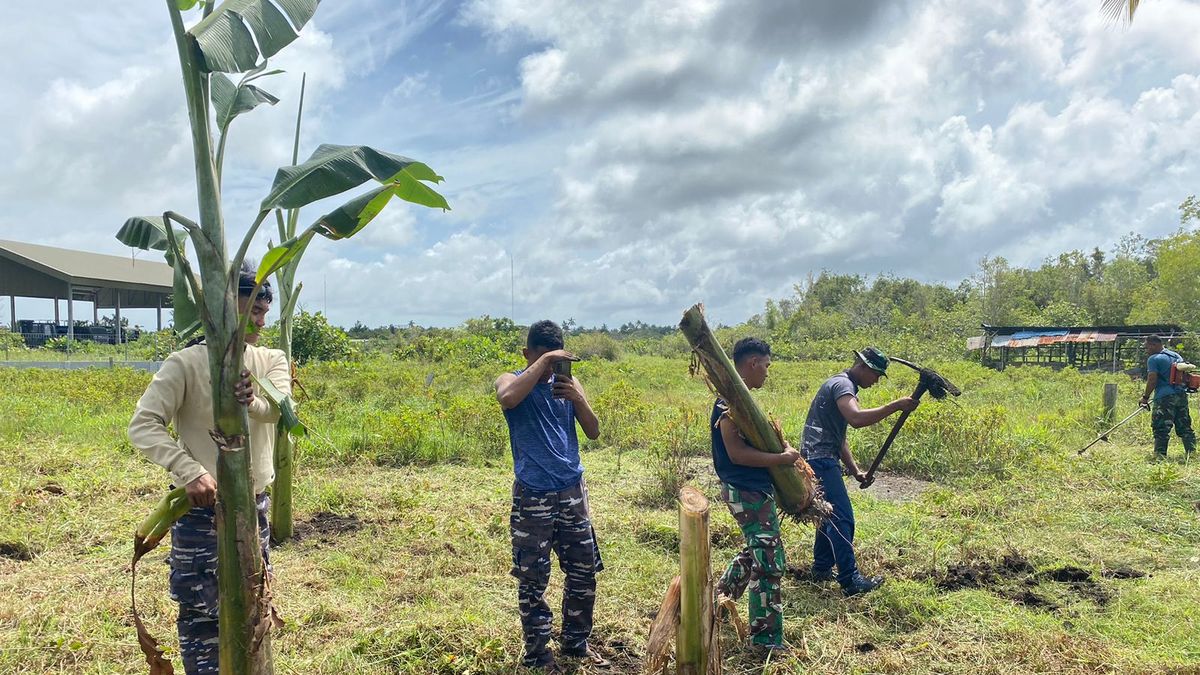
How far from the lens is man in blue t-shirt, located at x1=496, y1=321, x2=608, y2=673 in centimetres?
324

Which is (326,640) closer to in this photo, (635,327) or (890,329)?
(890,329)

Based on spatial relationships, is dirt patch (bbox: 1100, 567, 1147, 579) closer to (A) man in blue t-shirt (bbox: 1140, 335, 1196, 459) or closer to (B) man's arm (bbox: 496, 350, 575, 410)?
(B) man's arm (bbox: 496, 350, 575, 410)

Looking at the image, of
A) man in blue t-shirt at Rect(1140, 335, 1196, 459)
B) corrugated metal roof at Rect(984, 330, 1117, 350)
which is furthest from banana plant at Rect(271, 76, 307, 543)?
corrugated metal roof at Rect(984, 330, 1117, 350)

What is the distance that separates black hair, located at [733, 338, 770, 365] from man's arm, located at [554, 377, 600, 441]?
0.83 meters

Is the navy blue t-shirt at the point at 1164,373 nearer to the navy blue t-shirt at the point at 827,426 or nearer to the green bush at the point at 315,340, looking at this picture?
the navy blue t-shirt at the point at 827,426

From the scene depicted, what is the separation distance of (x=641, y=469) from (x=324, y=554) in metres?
3.84

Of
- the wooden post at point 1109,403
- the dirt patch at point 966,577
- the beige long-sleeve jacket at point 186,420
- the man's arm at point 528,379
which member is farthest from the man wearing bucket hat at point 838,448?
the wooden post at point 1109,403

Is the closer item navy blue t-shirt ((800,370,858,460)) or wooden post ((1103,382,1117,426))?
navy blue t-shirt ((800,370,858,460))

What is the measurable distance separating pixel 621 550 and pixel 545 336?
2.51 meters

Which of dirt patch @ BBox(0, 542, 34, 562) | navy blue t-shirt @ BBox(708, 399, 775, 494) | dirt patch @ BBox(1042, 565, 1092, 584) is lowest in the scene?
dirt patch @ BBox(1042, 565, 1092, 584)

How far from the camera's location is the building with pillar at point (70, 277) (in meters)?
22.2

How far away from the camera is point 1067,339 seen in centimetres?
2422

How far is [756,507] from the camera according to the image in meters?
3.50

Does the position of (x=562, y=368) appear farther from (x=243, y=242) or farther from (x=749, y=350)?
(x=243, y=242)
